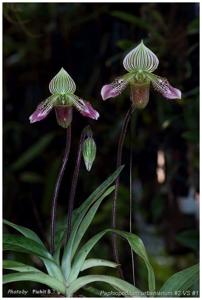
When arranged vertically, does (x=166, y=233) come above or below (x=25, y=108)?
below

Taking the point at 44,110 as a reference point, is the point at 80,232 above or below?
below

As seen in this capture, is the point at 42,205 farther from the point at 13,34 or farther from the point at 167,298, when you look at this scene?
the point at 167,298

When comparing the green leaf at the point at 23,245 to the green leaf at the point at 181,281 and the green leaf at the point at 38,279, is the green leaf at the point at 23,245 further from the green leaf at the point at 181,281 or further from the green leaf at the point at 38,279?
the green leaf at the point at 181,281

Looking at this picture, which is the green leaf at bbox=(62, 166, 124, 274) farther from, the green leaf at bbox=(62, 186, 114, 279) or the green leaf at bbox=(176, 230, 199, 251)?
the green leaf at bbox=(176, 230, 199, 251)

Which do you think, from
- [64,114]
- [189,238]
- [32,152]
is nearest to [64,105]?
[64,114]

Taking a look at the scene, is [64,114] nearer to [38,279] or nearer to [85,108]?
[85,108]

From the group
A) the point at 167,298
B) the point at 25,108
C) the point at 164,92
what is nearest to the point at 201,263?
the point at 167,298

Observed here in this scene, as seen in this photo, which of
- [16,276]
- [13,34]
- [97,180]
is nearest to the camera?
[16,276]

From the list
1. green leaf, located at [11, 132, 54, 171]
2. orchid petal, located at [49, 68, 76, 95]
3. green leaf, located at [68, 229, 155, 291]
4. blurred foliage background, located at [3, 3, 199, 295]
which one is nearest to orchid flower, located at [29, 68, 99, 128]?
orchid petal, located at [49, 68, 76, 95]
